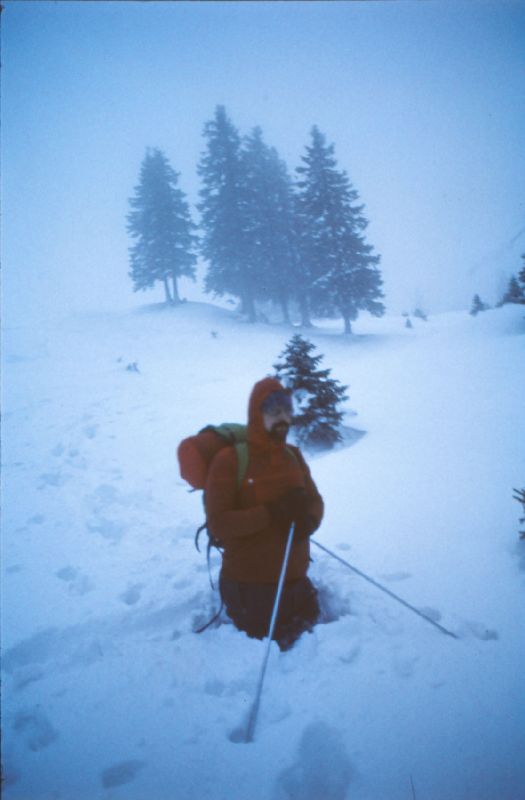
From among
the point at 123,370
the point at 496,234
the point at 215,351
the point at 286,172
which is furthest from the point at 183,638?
the point at 496,234

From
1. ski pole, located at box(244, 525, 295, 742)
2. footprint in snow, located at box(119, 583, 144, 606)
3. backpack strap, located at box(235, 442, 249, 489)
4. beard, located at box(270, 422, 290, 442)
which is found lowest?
footprint in snow, located at box(119, 583, 144, 606)

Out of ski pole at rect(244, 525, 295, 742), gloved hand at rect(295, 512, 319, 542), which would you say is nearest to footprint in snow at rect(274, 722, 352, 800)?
ski pole at rect(244, 525, 295, 742)

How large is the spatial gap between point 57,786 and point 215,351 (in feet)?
56.1

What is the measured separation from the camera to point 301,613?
358 centimetres

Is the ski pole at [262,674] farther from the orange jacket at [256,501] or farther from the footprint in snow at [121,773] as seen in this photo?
the footprint in snow at [121,773]

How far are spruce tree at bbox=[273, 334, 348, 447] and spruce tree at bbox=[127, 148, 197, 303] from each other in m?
23.7

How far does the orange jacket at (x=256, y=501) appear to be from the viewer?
2.94 m

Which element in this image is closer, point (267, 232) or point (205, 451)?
point (205, 451)

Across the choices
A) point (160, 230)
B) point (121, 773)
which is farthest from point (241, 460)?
point (160, 230)

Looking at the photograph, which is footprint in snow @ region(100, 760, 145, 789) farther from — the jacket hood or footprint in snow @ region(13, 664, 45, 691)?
the jacket hood

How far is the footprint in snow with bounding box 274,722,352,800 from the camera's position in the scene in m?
2.27

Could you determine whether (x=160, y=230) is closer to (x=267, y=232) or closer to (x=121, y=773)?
(x=267, y=232)

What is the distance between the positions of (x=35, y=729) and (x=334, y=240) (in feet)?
81.6

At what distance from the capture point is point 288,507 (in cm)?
303
